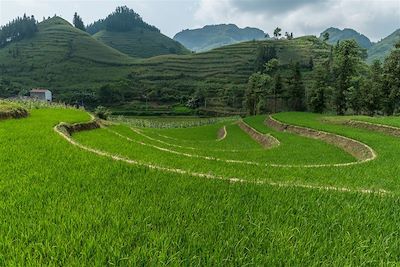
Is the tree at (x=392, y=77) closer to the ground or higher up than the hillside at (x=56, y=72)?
closer to the ground

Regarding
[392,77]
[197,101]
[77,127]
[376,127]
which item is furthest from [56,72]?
[376,127]

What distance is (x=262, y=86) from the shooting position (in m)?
88.4

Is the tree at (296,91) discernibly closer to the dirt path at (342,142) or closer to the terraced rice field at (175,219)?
the dirt path at (342,142)

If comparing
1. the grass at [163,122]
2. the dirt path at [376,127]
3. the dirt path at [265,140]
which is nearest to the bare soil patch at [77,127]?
the dirt path at [265,140]

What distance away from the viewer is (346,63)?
57094 millimetres

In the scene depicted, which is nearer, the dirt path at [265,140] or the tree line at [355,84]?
the dirt path at [265,140]

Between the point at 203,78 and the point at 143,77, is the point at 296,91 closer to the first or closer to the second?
the point at 203,78

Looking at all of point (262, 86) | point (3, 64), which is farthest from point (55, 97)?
point (262, 86)

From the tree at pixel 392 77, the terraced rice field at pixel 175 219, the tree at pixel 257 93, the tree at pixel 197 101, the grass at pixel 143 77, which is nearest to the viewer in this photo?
the terraced rice field at pixel 175 219

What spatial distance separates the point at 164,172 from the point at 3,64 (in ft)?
685

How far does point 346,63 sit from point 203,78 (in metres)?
122

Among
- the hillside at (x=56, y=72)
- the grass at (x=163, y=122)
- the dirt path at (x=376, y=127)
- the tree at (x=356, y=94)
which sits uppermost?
the hillside at (x=56, y=72)

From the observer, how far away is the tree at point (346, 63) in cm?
5653

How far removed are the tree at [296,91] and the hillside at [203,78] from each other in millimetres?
49413
